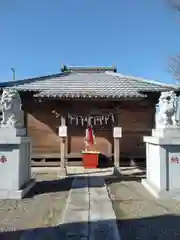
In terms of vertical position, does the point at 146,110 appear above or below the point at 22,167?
above

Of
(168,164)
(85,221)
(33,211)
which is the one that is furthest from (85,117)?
(85,221)

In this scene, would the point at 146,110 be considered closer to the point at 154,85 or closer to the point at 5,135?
the point at 154,85

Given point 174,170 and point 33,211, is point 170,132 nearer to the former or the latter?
point 174,170

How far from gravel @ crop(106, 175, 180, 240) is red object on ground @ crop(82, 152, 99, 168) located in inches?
200

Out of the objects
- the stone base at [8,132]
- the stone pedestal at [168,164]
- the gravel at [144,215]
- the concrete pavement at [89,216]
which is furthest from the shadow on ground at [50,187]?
the stone pedestal at [168,164]

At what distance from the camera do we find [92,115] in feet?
44.5

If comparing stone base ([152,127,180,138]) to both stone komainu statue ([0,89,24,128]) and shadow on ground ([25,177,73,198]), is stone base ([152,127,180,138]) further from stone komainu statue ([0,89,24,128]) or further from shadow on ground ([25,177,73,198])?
stone komainu statue ([0,89,24,128])

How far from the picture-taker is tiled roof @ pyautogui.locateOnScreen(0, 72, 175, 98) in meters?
12.2

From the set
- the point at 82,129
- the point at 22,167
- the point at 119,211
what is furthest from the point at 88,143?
the point at 119,211

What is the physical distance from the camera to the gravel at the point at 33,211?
4.70 m

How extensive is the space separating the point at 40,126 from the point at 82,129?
6.61 ft

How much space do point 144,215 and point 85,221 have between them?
1220mm

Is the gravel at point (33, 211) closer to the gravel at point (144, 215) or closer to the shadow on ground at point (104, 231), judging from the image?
the shadow on ground at point (104, 231)

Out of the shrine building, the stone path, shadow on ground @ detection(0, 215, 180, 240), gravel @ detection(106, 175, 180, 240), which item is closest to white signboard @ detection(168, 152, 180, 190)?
gravel @ detection(106, 175, 180, 240)
